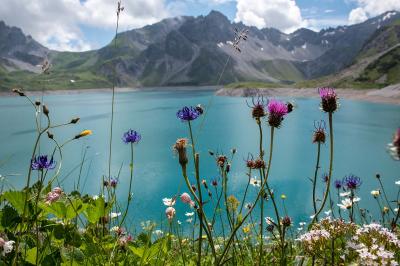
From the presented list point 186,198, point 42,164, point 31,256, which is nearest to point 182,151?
point 186,198

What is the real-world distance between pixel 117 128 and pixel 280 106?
92.5m

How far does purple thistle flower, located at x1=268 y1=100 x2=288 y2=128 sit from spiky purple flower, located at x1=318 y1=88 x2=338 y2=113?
0.35 metres

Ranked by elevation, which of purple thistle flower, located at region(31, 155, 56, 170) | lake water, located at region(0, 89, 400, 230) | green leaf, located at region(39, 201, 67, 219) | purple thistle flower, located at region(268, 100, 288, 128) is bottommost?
lake water, located at region(0, 89, 400, 230)

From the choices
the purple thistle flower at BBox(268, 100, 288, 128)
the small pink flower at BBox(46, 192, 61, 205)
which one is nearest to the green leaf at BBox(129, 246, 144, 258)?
the small pink flower at BBox(46, 192, 61, 205)

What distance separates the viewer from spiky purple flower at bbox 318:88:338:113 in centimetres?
351

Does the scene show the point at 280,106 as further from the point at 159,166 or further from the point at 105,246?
the point at 159,166

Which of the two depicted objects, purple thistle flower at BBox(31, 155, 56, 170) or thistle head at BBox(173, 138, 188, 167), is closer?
thistle head at BBox(173, 138, 188, 167)

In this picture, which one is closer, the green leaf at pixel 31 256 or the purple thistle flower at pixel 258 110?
the green leaf at pixel 31 256

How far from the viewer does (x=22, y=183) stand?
4078 centimetres

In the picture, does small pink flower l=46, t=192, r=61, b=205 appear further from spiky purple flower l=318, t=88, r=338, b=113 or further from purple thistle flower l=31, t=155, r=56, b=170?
spiky purple flower l=318, t=88, r=338, b=113

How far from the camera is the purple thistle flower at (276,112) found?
354cm

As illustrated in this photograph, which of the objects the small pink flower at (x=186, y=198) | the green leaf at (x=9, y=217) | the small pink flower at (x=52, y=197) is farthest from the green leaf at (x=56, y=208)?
the small pink flower at (x=186, y=198)

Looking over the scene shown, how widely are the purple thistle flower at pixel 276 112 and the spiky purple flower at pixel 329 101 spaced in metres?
0.35

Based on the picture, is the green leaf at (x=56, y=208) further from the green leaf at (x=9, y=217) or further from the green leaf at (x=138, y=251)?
the green leaf at (x=138, y=251)
